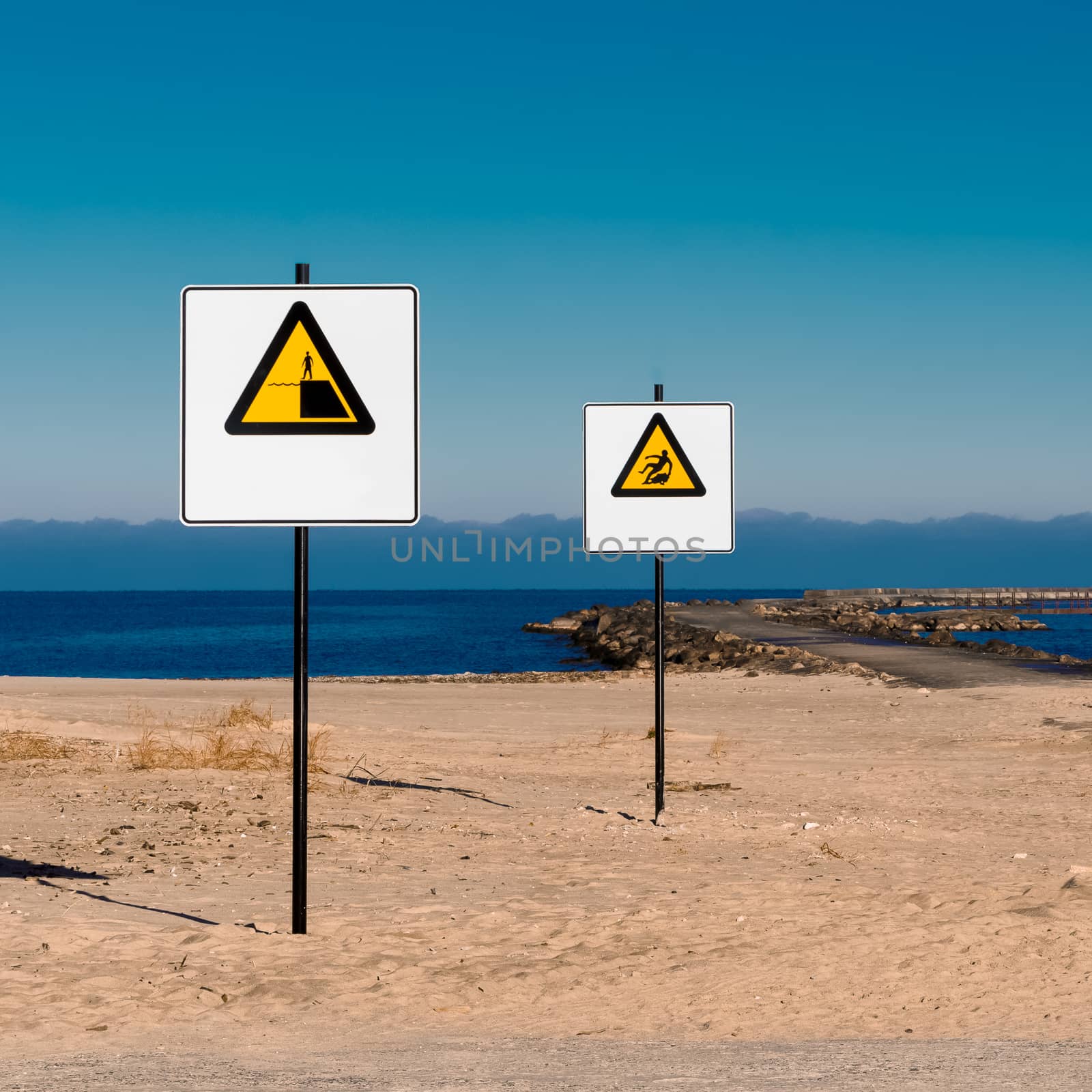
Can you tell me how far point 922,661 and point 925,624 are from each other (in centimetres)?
5538

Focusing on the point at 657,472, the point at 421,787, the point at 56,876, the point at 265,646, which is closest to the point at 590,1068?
the point at 56,876

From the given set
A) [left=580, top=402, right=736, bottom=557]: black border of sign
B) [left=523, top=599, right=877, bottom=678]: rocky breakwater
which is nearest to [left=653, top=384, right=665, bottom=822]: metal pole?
[left=580, top=402, right=736, bottom=557]: black border of sign

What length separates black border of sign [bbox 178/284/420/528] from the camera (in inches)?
222

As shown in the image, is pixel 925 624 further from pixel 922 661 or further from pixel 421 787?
pixel 421 787

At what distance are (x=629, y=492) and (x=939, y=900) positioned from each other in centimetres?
385

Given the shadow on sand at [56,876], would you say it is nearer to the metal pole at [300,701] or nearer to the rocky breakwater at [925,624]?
the metal pole at [300,701]

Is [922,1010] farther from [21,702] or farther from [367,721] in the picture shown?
[21,702]

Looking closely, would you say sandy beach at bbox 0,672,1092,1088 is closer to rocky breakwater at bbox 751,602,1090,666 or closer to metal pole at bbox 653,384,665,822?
metal pole at bbox 653,384,665,822

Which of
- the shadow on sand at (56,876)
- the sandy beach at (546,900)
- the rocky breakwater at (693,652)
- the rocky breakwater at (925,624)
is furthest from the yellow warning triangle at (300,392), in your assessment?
the rocky breakwater at (925,624)

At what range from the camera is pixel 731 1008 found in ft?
18.4

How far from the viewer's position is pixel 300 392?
227 inches

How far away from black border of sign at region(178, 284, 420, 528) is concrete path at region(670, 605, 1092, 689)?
922 inches

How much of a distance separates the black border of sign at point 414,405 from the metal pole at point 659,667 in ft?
14.9

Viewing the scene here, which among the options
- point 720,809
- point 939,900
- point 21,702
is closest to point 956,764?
point 720,809
